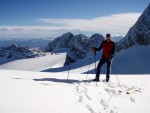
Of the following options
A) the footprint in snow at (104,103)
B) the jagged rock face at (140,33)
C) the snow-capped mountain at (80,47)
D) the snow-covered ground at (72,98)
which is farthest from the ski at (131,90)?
the snow-capped mountain at (80,47)

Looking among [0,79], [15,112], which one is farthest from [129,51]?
[15,112]

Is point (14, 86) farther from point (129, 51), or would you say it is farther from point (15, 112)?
point (129, 51)

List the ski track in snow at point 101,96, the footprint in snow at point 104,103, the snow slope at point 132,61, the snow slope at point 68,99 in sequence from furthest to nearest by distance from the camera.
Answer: the snow slope at point 132,61 → the footprint in snow at point 104,103 → the ski track in snow at point 101,96 → the snow slope at point 68,99

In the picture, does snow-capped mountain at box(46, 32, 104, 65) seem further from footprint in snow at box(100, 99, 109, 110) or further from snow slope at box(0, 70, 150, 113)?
footprint in snow at box(100, 99, 109, 110)

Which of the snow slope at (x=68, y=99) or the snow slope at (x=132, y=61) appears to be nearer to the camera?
the snow slope at (x=68, y=99)

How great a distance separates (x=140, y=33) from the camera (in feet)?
125

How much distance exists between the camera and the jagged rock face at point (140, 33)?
122 ft

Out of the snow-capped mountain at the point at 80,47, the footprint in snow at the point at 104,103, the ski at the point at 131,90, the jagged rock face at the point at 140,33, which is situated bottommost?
the snow-capped mountain at the point at 80,47

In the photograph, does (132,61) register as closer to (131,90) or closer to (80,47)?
(131,90)

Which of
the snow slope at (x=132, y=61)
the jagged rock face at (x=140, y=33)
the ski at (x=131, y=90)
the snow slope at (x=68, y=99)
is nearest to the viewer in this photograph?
the snow slope at (x=68, y=99)

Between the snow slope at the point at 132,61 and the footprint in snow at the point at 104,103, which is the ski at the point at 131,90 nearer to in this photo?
the footprint in snow at the point at 104,103

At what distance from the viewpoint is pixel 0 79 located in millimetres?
11562

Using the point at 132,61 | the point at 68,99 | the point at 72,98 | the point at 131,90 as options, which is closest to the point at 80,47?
the point at 132,61

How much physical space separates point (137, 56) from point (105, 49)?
66.6ft
